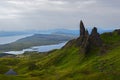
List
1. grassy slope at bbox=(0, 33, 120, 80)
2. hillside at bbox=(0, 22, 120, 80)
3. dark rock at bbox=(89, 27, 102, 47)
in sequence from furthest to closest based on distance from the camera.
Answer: dark rock at bbox=(89, 27, 102, 47) < hillside at bbox=(0, 22, 120, 80) < grassy slope at bbox=(0, 33, 120, 80)

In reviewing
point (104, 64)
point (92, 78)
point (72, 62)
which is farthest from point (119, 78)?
point (72, 62)

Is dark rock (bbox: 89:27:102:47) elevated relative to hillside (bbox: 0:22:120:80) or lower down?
elevated

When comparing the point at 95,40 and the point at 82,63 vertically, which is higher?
the point at 95,40

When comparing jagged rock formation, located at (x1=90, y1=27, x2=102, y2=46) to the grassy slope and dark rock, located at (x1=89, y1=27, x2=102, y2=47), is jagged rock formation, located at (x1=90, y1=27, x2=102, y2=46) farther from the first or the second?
the grassy slope

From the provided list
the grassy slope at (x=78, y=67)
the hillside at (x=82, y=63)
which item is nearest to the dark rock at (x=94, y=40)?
the hillside at (x=82, y=63)

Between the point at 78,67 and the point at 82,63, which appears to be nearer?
the point at 78,67

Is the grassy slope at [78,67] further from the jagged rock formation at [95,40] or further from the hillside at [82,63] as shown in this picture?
the jagged rock formation at [95,40]

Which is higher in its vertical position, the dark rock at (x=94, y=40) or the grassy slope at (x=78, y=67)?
the dark rock at (x=94, y=40)

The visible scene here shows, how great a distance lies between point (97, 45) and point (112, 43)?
1860 cm

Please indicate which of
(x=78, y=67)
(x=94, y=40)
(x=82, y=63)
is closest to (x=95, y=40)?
(x=94, y=40)

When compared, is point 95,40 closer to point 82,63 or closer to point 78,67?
point 82,63

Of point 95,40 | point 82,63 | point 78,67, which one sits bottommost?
point 78,67

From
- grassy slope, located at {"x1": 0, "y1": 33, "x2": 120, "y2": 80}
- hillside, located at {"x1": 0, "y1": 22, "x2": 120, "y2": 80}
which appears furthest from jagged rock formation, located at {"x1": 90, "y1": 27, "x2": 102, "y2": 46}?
grassy slope, located at {"x1": 0, "y1": 33, "x2": 120, "y2": 80}

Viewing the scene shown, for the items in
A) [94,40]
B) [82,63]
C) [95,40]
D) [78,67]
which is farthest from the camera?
[95,40]
